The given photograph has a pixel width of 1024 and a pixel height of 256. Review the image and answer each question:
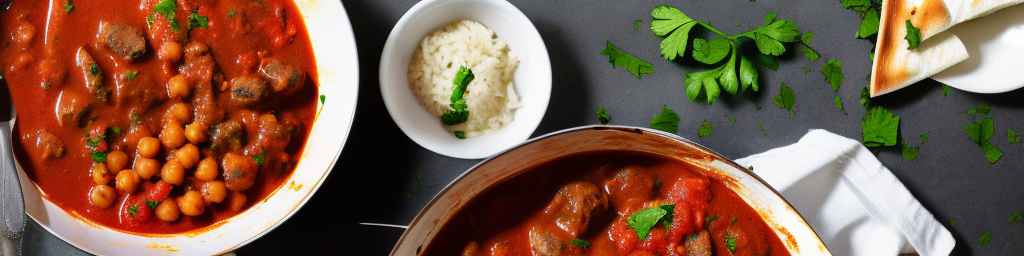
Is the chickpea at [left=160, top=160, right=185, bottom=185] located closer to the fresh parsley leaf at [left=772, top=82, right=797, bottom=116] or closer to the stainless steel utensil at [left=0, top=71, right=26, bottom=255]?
the stainless steel utensil at [left=0, top=71, right=26, bottom=255]

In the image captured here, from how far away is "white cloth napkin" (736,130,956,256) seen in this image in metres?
4.32

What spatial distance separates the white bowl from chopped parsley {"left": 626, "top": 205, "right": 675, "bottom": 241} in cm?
73

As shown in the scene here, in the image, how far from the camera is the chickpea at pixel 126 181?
13.2 ft

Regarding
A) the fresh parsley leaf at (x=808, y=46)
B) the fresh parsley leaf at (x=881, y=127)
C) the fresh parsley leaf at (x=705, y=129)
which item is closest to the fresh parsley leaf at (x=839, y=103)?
the fresh parsley leaf at (x=881, y=127)

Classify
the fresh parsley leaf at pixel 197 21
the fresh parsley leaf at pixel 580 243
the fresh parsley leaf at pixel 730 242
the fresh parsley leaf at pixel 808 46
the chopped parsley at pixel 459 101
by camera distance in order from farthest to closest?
the fresh parsley leaf at pixel 808 46, the chopped parsley at pixel 459 101, the fresh parsley leaf at pixel 197 21, the fresh parsley leaf at pixel 730 242, the fresh parsley leaf at pixel 580 243

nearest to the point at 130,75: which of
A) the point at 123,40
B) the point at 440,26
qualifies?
the point at 123,40

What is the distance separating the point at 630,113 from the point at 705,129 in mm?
437

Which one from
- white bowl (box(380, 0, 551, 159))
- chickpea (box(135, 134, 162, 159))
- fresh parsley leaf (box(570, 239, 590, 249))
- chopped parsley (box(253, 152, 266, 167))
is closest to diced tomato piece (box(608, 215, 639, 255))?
fresh parsley leaf (box(570, 239, 590, 249))

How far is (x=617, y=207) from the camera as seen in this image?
3.98 m

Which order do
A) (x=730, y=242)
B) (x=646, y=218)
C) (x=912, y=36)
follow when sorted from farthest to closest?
1. (x=912, y=36)
2. (x=730, y=242)
3. (x=646, y=218)

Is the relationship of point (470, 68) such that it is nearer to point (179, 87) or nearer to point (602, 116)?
point (602, 116)

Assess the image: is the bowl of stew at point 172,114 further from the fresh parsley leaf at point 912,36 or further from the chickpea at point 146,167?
the fresh parsley leaf at point 912,36

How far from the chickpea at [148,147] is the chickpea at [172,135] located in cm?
5

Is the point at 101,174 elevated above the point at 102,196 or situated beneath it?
elevated above
